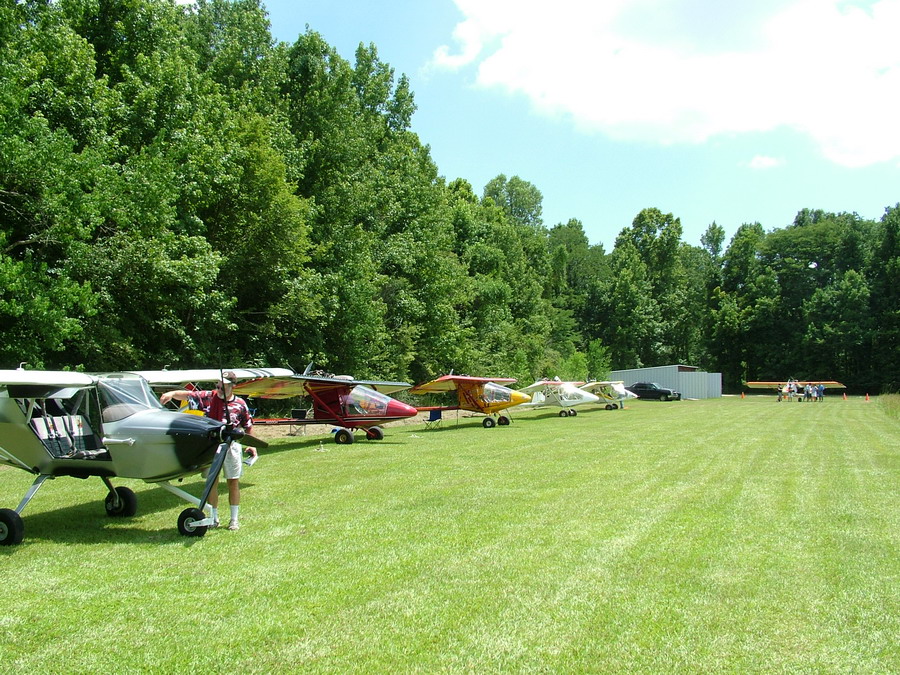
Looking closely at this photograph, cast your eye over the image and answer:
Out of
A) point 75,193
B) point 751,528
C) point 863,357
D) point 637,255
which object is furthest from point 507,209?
point 751,528

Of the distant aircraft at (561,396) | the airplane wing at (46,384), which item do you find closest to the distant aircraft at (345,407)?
the airplane wing at (46,384)

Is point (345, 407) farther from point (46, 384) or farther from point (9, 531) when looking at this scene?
point (9, 531)

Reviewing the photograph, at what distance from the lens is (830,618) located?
463 cm

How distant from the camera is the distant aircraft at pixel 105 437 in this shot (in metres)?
7.13

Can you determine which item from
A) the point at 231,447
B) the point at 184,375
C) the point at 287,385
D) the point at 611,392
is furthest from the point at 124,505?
the point at 611,392

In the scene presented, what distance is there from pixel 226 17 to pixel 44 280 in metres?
21.5

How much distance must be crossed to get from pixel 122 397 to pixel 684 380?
5477 centimetres

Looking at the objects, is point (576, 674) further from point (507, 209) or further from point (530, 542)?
point (507, 209)

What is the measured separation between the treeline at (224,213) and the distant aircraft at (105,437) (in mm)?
4643

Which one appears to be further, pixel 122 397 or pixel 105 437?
pixel 122 397

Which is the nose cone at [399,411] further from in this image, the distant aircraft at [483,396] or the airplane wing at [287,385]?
the distant aircraft at [483,396]

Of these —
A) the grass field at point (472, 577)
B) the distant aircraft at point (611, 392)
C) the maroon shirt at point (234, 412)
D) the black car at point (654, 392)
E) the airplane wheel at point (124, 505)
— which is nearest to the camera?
the grass field at point (472, 577)

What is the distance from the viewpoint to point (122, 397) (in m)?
7.71

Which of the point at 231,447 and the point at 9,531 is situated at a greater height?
the point at 231,447
